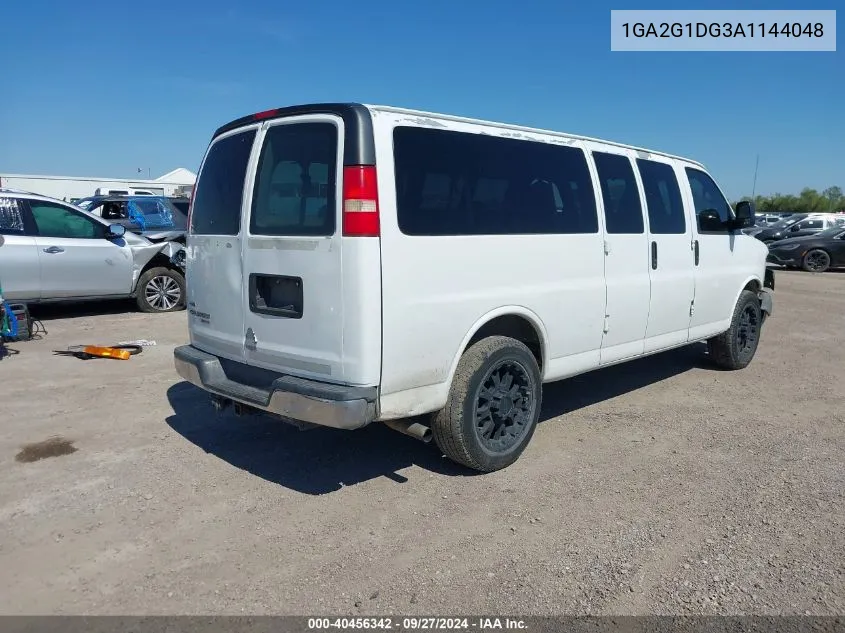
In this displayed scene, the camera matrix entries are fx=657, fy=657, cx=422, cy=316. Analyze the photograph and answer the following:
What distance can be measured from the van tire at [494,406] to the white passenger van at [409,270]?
11 millimetres

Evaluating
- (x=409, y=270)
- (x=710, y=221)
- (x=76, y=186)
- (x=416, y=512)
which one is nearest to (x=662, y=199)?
(x=710, y=221)

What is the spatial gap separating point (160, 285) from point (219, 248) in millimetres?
6583

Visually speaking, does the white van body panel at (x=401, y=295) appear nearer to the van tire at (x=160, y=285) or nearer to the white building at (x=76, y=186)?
the van tire at (x=160, y=285)

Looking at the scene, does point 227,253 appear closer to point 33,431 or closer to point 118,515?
point 118,515

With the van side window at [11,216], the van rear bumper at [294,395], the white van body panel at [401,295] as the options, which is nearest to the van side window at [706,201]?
the white van body panel at [401,295]

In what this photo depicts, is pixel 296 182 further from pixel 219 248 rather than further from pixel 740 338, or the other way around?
pixel 740 338

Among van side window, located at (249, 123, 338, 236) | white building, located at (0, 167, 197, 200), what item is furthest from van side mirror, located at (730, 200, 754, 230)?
white building, located at (0, 167, 197, 200)

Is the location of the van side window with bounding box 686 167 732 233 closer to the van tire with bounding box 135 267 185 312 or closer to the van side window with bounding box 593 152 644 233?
the van side window with bounding box 593 152 644 233

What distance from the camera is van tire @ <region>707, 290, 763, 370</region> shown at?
6.90 m

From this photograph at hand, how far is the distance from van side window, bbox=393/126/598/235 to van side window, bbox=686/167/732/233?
1864 millimetres

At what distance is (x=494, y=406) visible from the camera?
4.24 m

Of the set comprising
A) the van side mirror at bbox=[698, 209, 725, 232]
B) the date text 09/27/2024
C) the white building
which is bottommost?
the date text 09/27/2024

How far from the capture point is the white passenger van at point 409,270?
3498 mm

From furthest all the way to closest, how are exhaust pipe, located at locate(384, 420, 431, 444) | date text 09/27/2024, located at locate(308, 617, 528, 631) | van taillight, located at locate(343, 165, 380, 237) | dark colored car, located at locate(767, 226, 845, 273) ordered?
dark colored car, located at locate(767, 226, 845, 273)
exhaust pipe, located at locate(384, 420, 431, 444)
van taillight, located at locate(343, 165, 380, 237)
date text 09/27/2024, located at locate(308, 617, 528, 631)
